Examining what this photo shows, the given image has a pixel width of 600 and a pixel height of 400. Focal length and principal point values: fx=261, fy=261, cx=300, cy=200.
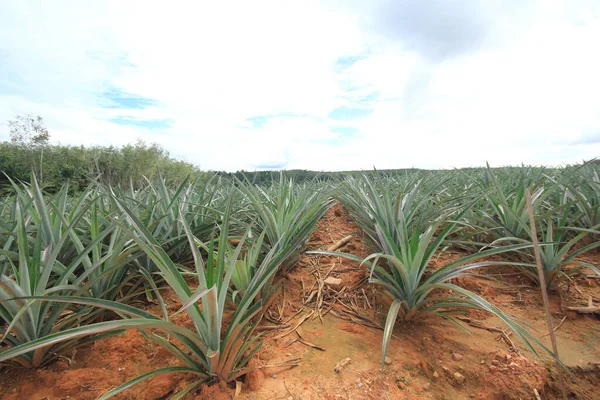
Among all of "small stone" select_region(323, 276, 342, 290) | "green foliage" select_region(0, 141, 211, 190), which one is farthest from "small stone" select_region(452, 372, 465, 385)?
"green foliage" select_region(0, 141, 211, 190)

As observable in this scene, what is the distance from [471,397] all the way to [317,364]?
465 millimetres

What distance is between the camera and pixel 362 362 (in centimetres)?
88

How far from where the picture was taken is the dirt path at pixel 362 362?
779mm

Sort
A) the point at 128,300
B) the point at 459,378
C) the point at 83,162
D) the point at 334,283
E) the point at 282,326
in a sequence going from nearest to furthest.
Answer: the point at 459,378 → the point at 282,326 → the point at 128,300 → the point at 334,283 → the point at 83,162

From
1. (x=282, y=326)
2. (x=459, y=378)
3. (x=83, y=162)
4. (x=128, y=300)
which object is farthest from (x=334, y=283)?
(x=83, y=162)

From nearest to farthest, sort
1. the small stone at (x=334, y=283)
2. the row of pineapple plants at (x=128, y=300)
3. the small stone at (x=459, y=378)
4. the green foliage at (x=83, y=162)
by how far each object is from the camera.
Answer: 1. the row of pineapple plants at (x=128, y=300)
2. the small stone at (x=459, y=378)
3. the small stone at (x=334, y=283)
4. the green foliage at (x=83, y=162)

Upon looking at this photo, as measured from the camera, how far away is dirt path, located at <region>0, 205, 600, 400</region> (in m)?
0.78

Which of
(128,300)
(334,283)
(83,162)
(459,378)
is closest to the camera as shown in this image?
(459,378)

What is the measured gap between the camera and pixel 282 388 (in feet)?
2.56

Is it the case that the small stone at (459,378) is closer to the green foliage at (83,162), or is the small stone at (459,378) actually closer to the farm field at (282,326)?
the farm field at (282,326)

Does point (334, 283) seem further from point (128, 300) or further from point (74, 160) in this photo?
point (74, 160)

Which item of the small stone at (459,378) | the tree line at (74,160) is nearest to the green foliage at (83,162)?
the tree line at (74,160)

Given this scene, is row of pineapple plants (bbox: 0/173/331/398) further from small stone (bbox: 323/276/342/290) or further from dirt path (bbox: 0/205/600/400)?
small stone (bbox: 323/276/342/290)

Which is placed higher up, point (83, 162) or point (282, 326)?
point (83, 162)
